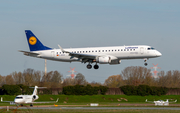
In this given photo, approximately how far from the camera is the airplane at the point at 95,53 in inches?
2192

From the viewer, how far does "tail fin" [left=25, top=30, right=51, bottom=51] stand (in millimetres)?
63375

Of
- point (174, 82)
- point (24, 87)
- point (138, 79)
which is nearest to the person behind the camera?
point (24, 87)

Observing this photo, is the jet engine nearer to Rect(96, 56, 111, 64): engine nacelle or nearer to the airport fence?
Rect(96, 56, 111, 64): engine nacelle

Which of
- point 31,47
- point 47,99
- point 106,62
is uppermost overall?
point 31,47

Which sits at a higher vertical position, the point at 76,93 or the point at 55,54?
the point at 55,54

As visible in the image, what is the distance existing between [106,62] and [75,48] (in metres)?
7.86

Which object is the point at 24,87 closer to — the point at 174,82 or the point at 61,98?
the point at 61,98

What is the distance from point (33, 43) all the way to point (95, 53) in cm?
1435

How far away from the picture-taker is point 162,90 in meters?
84.4

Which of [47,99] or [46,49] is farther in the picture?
[47,99]

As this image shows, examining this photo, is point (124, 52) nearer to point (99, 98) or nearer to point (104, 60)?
point (104, 60)

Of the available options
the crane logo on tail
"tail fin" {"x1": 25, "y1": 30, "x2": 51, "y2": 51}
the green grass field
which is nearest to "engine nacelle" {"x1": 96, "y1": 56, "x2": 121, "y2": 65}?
"tail fin" {"x1": 25, "y1": 30, "x2": 51, "y2": 51}

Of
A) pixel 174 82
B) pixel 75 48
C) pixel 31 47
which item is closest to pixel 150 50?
pixel 75 48

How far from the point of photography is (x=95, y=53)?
190ft
